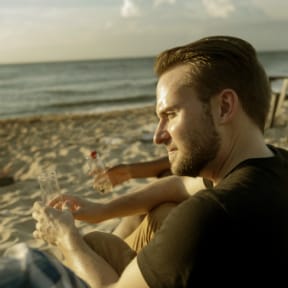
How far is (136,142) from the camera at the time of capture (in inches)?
278

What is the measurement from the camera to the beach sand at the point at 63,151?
13.5ft

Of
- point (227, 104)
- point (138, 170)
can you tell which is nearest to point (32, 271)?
point (227, 104)

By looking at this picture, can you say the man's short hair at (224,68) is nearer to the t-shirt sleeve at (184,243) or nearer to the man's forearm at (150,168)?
the t-shirt sleeve at (184,243)

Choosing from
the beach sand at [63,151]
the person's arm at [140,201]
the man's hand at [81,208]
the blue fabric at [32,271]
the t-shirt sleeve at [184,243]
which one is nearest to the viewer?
the blue fabric at [32,271]

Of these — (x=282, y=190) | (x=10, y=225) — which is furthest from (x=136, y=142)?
(x=282, y=190)

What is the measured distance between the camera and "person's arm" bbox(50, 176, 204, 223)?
2.63 meters

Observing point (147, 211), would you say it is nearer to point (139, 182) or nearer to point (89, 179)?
point (139, 182)

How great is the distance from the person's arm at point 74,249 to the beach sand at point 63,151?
1.49m

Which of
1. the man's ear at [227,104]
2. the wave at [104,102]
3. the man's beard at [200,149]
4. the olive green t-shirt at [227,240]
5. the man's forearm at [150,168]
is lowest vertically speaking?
the wave at [104,102]

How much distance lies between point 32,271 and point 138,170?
289 cm

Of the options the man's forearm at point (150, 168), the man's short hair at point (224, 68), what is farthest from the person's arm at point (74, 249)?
the man's forearm at point (150, 168)

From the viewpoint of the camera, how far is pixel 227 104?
1.65 meters

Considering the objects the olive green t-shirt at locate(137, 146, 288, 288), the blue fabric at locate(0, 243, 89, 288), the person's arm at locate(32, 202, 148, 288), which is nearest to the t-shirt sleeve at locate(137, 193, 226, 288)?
the olive green t-shirt at locate(137, 146, 288, 288)

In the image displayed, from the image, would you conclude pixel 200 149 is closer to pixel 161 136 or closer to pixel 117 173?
pixel 161 136
